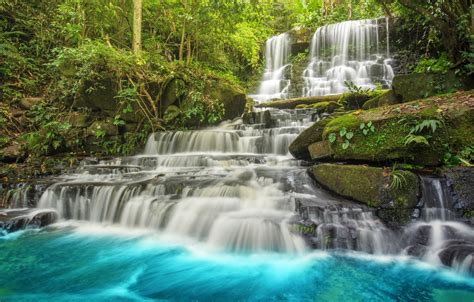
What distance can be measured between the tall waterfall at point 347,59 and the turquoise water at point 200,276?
33.8 ft

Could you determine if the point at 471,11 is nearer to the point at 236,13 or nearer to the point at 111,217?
the point at 236,13

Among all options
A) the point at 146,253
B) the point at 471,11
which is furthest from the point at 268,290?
the point at 471,11

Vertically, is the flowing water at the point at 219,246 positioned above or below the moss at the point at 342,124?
below

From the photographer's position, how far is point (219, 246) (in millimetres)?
4418

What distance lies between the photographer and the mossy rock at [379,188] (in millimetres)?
4359

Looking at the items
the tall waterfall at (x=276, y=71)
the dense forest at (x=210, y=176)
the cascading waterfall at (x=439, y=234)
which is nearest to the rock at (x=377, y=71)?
the dense forest at (x=210, y=176)

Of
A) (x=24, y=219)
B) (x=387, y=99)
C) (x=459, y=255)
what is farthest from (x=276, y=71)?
(x=459, y=255)

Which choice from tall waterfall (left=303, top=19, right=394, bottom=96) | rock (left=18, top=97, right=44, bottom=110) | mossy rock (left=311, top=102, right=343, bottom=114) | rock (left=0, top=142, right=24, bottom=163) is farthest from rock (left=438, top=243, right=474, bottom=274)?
rock (left=18, top=97, right=44, bottom=110)

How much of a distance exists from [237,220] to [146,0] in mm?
10030

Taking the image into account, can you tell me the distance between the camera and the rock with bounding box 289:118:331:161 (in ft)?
20.6

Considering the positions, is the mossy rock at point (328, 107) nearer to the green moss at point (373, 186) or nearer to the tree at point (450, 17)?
the tree at point (450, 17)

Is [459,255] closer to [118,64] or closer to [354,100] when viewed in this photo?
[354,100]

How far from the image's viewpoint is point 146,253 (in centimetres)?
426

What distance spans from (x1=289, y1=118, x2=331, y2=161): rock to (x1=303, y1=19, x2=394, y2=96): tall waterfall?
23.0 ft
